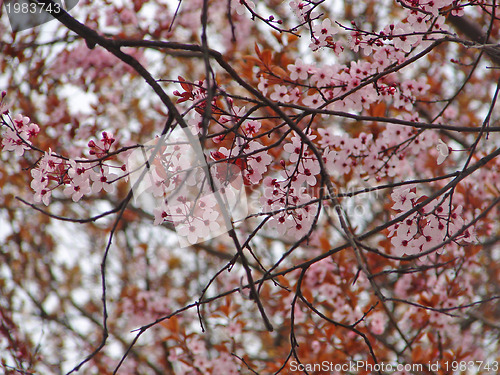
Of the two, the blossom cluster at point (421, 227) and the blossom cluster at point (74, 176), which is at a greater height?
the blossom cluster at point (74, 176)

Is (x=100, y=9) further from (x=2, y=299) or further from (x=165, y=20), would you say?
(x=2, y=299)

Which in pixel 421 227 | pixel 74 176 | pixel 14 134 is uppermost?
pixel 14 134

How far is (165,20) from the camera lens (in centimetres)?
476

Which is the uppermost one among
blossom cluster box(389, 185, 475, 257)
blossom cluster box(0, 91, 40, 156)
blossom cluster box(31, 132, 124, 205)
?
blossom cluster box(0, 91, 40, 156)

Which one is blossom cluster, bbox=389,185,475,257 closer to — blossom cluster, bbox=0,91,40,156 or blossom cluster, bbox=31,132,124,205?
blossom cluster, bbox=31,132,124,205

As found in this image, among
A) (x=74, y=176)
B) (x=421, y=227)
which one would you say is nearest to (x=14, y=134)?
(x=74, y=176)

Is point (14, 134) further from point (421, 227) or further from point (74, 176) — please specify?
point (421, 227)

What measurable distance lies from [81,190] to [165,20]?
3283mm

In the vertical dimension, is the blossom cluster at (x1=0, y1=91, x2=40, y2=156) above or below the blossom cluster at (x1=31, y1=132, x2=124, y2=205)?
above

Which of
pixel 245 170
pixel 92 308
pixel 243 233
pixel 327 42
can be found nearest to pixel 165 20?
pixel 243 233

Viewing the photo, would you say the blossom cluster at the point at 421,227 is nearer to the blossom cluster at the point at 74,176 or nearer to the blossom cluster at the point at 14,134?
the blossom cluster at the point at 74,176

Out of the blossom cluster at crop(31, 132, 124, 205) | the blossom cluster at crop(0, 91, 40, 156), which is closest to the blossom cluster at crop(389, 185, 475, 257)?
the blossom cluster at crop(31, 132, 124, 205)

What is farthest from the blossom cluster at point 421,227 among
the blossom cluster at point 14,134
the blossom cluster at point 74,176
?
the blossom cluster at point 14,134

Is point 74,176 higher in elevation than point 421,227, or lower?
higher
